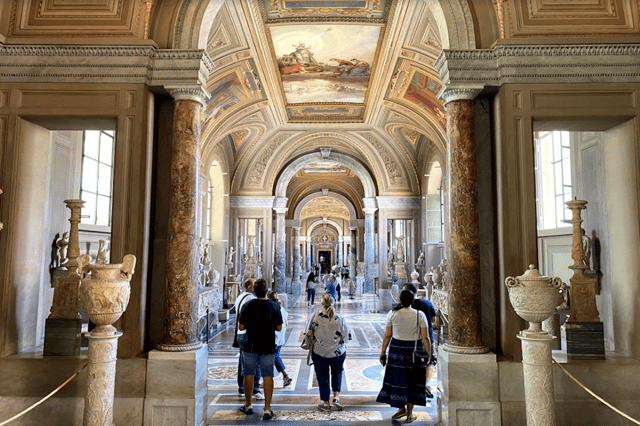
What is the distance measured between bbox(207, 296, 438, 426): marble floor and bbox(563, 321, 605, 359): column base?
187cm

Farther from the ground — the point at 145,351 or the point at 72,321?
the point at 72,321

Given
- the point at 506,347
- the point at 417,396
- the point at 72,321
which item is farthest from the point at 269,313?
the point at 506,347

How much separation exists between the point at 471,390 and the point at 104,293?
4.06 metres

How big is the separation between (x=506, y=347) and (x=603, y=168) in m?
3.08

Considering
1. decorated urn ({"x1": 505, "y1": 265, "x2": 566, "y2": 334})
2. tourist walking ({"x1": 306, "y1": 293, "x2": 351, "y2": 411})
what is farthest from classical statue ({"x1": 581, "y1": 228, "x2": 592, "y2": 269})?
tourist walking ({"x1": 306, "y1": 293, "x2": 351, "y2": 411})

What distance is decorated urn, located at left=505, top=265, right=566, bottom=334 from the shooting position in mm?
4430

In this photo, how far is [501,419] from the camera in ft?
16.8

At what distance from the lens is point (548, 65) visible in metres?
5.60

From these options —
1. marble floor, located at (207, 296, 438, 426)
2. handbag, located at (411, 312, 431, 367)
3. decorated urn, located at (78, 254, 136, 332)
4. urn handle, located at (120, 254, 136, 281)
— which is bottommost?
marble floor, located at (207, 296, 438, 426)

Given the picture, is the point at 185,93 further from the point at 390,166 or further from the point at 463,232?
the point at 390,166

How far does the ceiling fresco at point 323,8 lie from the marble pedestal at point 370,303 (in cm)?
1124

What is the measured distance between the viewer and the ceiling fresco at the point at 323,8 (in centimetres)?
832

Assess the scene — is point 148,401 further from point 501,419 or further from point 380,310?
point 380,310

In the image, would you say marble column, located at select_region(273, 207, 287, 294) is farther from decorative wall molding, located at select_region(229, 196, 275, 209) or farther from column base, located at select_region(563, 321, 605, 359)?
column base, located at select_region(563, 321, 605, 359)
